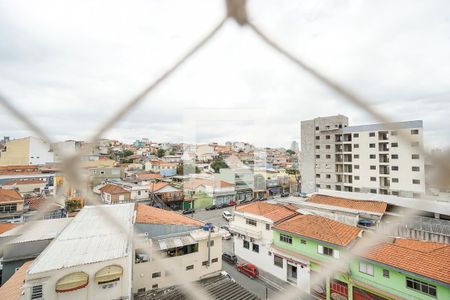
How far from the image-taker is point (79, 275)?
2.85 m

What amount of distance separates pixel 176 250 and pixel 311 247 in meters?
2.82

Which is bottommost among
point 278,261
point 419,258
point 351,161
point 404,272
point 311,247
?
point 278,261

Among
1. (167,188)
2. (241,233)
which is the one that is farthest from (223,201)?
(241,233)

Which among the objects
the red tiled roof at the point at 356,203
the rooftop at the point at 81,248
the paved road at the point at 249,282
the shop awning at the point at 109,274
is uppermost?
the rooftop at the point at 81,248

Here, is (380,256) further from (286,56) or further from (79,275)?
(286,56)

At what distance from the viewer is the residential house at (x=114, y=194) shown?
9953 mm

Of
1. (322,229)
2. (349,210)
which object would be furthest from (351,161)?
(322,229)

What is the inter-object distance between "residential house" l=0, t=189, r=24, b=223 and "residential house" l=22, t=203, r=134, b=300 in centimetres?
536

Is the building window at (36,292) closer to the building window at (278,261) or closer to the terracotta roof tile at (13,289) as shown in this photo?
the terracotta roof tile at (13,289)

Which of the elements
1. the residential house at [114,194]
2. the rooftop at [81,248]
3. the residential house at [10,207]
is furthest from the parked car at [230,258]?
the residential house at [10,207]

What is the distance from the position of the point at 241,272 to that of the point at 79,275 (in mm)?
4082

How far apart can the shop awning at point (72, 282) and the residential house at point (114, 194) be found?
25.1 feet

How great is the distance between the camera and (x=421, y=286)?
355 centimetres

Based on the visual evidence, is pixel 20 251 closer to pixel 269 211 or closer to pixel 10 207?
pixel 10 207
